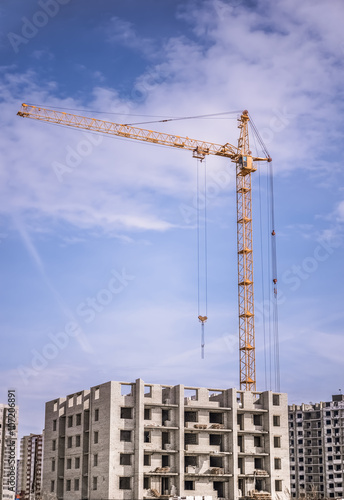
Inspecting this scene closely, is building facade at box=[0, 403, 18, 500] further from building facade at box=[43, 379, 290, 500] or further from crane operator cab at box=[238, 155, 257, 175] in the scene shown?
crane operator cab at box=[238, 155, 257, 175]

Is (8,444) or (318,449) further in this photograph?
(318,449)

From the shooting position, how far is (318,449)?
586 feet

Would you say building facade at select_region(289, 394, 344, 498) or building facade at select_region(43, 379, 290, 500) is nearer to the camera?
building facade at select_region(43, 379, 290, 500)

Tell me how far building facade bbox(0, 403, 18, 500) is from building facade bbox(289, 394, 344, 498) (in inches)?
2616

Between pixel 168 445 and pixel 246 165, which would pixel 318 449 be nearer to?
pixel 246 165

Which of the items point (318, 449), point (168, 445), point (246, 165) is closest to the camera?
point (168, 445)

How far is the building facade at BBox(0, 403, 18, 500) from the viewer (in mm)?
143875

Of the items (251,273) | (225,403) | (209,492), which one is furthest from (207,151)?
(209,492)

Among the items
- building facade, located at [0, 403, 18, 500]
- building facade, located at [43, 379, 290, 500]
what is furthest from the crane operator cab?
building facade, located at [0, 403, 18, 500]

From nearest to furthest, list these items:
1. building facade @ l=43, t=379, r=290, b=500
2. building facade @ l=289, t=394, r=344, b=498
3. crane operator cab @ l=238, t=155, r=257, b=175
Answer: building facade @ l=43, t=379, r=290, b=500 < crane operator cab @ l=238, t=155, r=257, b=175 < building facade @ l=289, t=394, r=344, b=498

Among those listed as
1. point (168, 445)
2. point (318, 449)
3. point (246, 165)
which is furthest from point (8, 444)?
point (318, 449)

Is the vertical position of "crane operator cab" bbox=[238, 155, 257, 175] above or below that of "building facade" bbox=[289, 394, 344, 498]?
above

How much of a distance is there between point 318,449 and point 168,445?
9146 cm

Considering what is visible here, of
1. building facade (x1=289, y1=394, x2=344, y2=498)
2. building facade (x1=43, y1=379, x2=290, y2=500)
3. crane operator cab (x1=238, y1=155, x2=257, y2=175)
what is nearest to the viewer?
building facade (x1=43, y1=379, x2=290, y2=500)
